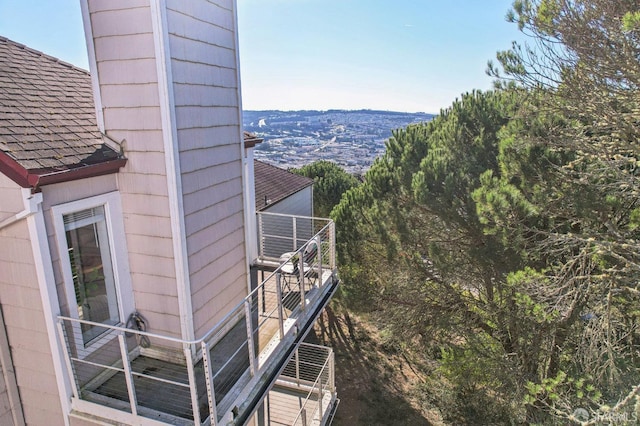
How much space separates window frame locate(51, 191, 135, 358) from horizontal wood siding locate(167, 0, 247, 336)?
2.46 ft

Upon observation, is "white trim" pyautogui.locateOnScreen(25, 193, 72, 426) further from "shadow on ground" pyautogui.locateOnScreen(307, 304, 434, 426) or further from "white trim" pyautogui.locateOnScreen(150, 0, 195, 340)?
"shadow on ground" pyautogui.locateOnScreen(307, 304, 434, 426)

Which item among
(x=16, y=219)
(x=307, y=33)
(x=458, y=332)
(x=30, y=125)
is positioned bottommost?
(x=458, y=332)

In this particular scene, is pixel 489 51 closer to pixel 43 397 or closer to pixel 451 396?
pixel 43 397

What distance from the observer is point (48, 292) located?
134 inches

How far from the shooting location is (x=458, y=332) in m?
8.72

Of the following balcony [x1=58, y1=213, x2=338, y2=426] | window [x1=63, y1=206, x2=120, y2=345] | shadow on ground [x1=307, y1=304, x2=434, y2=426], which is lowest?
shadow on ground [x1=307, y1=304, x2=434, y2=426]

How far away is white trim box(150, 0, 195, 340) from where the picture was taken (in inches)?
147

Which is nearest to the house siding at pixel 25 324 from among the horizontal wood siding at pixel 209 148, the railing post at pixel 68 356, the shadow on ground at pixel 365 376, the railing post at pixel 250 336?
the railing post at pixel 68 356

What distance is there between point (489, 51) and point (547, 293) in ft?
14.3

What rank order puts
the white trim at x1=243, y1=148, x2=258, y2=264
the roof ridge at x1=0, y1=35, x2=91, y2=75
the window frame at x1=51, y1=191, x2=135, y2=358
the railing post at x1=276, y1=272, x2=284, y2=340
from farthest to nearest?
the white trim at x1=243, y1=148, x2=258, y2=264
the roof ridge at x1=0, y1=35, x2=91, y2=75
the railing post at x1=276, y1=272, x2=284, y2=340
the window frame at x1=51, y1=191, x2=135, y2=358

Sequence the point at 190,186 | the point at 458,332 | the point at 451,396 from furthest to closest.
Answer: the point at 451,396 < the point at 458,332 < the point at 190,186

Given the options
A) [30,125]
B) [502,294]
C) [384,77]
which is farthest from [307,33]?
[384,77]

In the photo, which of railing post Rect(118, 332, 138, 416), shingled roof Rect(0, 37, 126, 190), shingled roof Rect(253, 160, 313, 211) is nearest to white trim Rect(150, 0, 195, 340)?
shingled roof Rect(0, 37, 126, 190)

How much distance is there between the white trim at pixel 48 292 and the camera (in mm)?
3275
